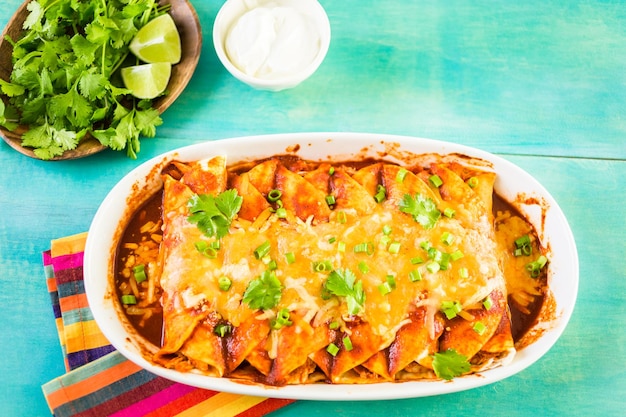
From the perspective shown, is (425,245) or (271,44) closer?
(425,245)

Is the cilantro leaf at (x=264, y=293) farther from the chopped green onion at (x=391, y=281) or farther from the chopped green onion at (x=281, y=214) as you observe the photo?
the chopped green onion at (x=391, y=281)

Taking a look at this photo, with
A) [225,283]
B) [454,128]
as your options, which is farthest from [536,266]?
[225,283]

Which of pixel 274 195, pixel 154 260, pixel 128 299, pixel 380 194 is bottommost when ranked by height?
pixel 128 299

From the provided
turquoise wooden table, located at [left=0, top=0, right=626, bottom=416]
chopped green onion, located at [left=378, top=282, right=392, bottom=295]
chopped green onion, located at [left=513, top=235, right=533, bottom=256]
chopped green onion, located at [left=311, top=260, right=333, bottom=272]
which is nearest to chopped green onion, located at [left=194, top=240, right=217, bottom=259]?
chopped green onion, located at [left=311, top=260, right=333, bottom=272]

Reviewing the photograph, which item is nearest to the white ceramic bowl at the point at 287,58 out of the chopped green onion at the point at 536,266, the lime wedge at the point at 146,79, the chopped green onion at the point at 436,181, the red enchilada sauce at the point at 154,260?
the lime wedge at the point at 146,79

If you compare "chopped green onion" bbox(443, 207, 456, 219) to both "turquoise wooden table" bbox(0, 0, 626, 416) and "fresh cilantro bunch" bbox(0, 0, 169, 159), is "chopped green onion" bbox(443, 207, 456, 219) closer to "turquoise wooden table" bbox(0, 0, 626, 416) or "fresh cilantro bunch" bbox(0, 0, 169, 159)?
"turquoise wooden table" bbox(0, 0, 626, 416)

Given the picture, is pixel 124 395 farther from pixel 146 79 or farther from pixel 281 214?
pixel 146 79

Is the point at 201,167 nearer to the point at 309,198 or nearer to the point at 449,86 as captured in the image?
the point at 309,198

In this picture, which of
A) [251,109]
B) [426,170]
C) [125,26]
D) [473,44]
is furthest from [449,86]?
[125,26]
